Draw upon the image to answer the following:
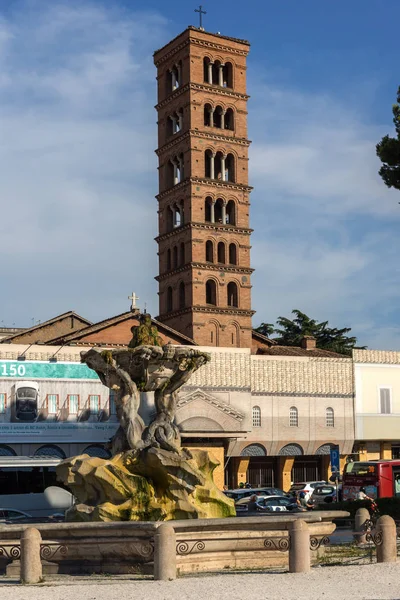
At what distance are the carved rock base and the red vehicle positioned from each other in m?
21.7

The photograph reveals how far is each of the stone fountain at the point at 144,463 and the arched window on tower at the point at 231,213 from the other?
158 ft

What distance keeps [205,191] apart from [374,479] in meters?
32.2

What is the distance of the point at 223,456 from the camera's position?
6144 centimetres

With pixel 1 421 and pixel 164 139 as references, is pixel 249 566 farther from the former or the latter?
pixel 164 139

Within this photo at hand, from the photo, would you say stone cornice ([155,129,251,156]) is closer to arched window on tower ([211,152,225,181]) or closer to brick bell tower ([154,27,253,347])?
brick bell tower ([154,27,253,347])

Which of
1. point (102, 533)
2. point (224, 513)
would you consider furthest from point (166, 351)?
point (102, 533)

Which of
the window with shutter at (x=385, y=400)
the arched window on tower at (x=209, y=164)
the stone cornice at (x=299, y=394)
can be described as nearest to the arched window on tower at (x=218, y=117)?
the arched window on tower at (x=209, y=164)

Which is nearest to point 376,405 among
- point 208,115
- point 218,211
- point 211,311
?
point 211,311

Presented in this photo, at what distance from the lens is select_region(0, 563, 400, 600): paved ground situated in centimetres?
1553

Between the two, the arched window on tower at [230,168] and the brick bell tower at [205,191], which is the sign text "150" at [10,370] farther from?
the arched window on tower at [230,168]

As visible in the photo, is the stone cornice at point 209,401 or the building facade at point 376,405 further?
the building facade at point 376,405

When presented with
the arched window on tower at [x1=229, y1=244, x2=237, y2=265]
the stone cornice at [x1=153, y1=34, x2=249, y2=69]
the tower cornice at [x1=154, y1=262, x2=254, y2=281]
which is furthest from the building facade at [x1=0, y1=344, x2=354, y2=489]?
the stone cornice at [x1=153, y1=34, x2=249, y2=69]

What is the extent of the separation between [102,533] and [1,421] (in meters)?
39.2

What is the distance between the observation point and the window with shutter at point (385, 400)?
6812 cm
